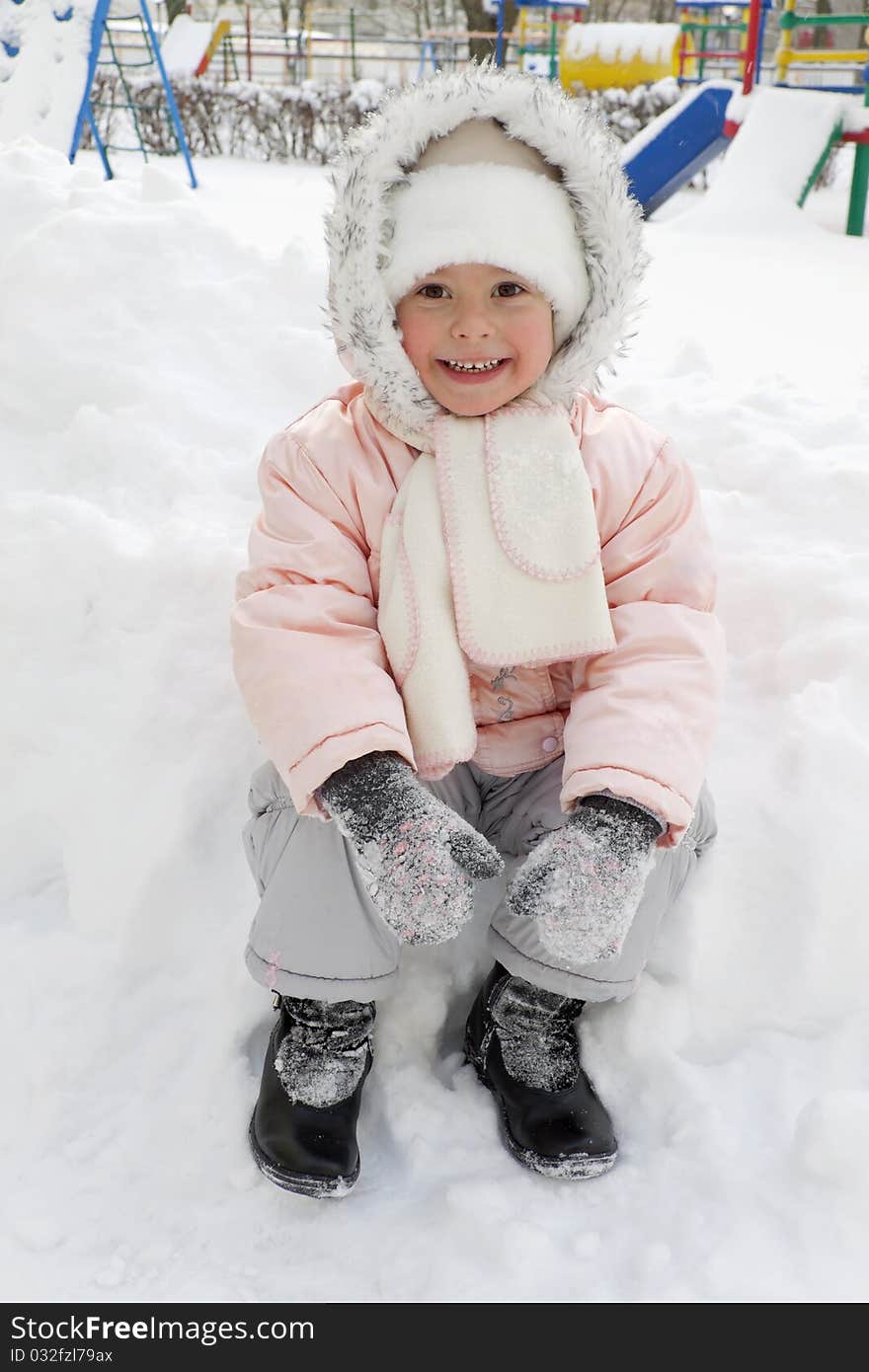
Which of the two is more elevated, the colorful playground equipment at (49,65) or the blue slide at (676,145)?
the colorful playground equipment at (49,65)

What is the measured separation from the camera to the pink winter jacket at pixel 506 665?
1172 mm

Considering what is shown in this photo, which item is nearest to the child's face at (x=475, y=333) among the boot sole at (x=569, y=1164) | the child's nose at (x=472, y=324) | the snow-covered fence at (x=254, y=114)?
the child's nose at (x=472, y=324)

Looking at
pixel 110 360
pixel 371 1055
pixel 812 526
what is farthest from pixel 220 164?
pixel 371 1055

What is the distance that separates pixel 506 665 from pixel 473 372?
0.35 metres

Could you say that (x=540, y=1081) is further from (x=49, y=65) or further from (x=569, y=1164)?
(x=49, y=65)

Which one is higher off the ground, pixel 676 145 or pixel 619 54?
pixel 619 54

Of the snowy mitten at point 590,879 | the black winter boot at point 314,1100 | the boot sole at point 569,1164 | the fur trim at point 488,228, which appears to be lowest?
the boot sole at point 569,1164

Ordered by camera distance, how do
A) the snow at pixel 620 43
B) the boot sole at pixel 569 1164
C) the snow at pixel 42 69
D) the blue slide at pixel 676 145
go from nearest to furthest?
the boot sole at pixel 569 1164 → the snow at pixel 42 69 → the blue slide at pixel 676 145 → the snow at pixel 620 43

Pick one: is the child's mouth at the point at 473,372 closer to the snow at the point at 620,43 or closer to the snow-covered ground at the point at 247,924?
the snow-covered ground at the point at 247,924

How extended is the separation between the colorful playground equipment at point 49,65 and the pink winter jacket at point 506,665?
14.9ft

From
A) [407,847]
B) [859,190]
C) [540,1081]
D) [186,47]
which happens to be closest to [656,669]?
[407,847]

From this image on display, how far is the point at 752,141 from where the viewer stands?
6363mm
